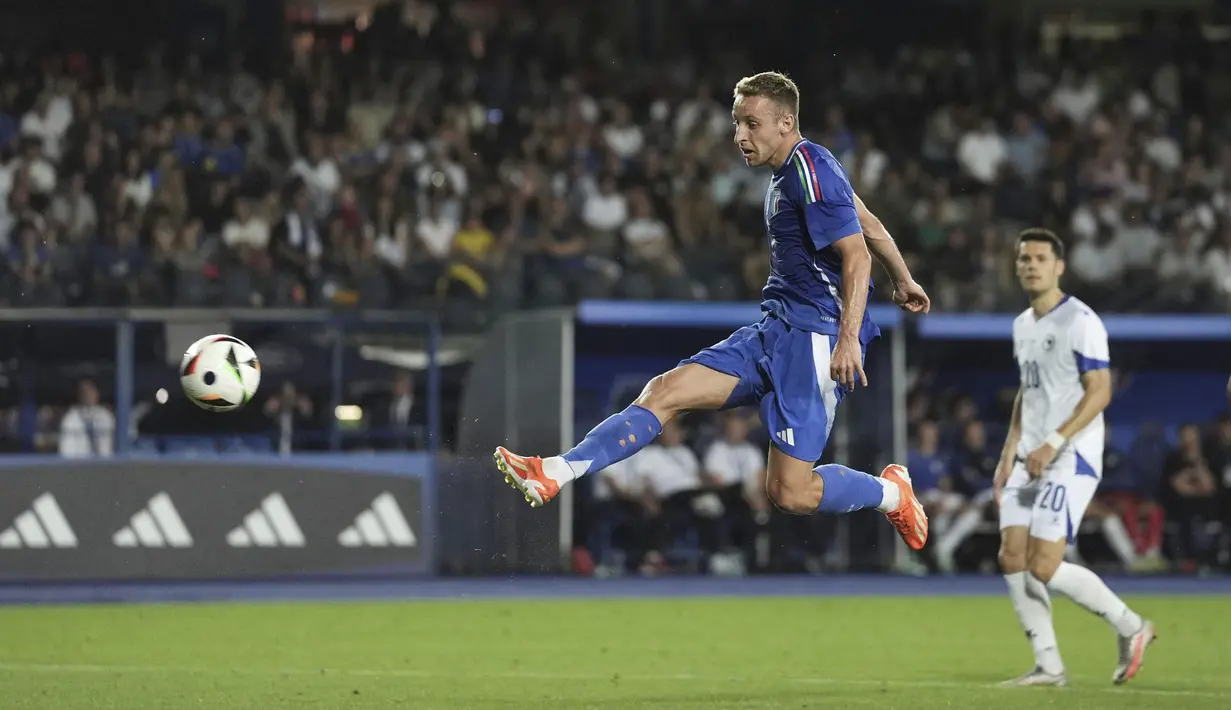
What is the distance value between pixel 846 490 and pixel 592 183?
12.2 m

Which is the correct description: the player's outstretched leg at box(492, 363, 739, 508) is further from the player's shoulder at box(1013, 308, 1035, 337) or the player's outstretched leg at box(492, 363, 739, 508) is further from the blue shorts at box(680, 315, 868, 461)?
the player's shoulder at box(1013, 308, 1035, 337)

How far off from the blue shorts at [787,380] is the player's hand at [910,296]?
37 cm

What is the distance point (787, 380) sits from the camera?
25.5 ft

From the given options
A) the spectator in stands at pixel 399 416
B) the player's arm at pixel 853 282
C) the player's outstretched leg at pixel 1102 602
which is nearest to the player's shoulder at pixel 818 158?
the player's arm at pixel 853 282

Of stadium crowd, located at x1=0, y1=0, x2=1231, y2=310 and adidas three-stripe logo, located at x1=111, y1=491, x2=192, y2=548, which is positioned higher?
stadium crowd, located at x1=0, y1=0, x2=1231, y2=310

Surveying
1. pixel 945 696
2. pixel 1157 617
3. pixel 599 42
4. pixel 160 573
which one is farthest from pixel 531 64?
pixel 945 696

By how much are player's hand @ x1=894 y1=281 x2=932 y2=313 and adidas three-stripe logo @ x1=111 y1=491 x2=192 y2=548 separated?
33.0 ft

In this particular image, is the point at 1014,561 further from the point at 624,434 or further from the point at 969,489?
the point at 969,489

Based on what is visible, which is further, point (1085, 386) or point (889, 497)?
point (1085, 386)

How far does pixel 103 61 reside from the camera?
69.4 feet

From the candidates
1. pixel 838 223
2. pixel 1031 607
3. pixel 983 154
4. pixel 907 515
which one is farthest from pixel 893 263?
pixel 983 154

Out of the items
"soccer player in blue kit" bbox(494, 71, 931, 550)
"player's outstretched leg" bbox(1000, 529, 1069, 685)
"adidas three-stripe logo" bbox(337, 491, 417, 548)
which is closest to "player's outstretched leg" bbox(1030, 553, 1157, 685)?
"player's outstretched leg" bbox(1000, 529, 1069, 685)

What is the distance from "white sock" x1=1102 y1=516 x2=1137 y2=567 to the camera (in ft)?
60.1

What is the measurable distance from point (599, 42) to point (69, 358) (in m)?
8.72
